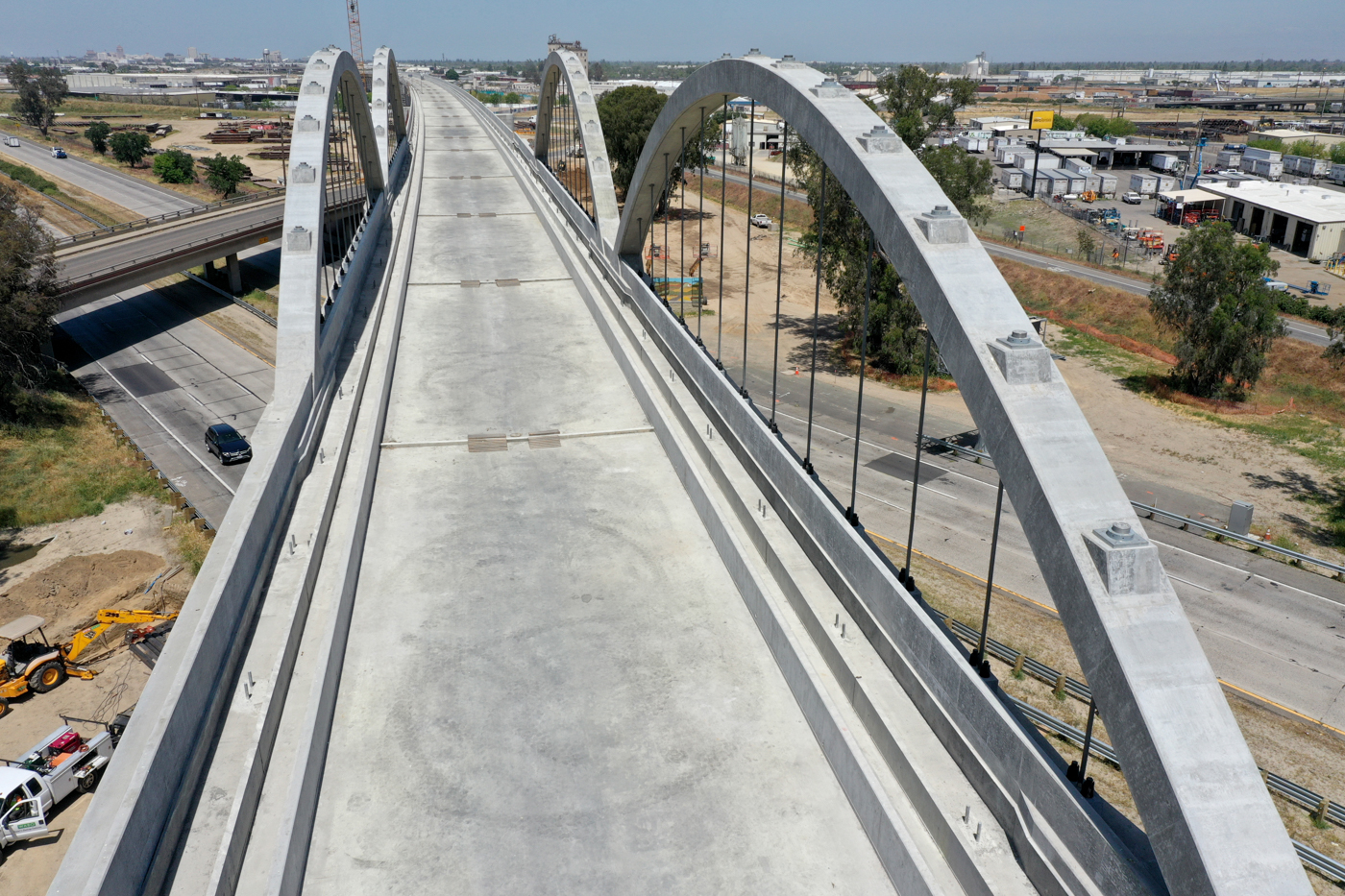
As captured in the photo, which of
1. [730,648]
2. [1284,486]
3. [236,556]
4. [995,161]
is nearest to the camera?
[236,556]

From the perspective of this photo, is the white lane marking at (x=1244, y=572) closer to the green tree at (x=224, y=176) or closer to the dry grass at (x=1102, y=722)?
the dry grass at (x=1102, y=722)

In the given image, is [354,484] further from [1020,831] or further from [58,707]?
[58,707]

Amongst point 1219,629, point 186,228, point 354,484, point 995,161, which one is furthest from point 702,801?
point 995,161

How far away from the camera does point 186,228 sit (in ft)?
195

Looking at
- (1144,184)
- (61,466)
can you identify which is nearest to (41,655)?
(61,466)

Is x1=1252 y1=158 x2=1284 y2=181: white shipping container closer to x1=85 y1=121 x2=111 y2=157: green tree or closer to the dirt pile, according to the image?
the dirt pile

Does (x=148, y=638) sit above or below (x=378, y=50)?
below

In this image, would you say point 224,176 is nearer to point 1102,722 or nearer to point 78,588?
point 78,588

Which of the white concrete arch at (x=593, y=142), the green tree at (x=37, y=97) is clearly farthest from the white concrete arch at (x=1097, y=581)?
the green tree at (x=37, y=97)

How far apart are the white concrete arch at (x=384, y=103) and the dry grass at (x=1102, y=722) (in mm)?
28033

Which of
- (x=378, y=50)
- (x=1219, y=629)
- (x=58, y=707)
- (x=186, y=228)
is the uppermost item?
(x=378, y=50)

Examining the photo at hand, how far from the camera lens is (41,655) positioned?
24.0 meters

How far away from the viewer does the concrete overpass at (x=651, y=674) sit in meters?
6.67

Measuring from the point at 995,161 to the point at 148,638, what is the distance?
10628 cm
